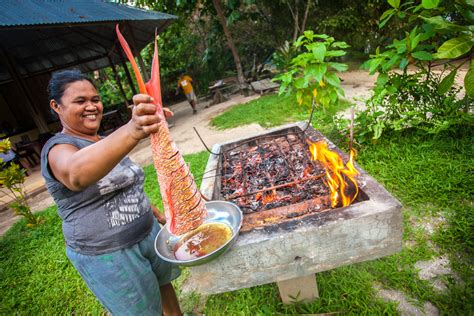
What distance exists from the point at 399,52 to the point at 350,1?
11566 millimetres

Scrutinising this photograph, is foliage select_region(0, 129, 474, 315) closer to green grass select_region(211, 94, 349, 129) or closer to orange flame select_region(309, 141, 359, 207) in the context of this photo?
orange flame select_region(309, 141, 359, 207)

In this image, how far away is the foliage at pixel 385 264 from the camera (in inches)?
78.9

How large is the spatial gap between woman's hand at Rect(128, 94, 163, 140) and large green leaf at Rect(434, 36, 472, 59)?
2379 mm

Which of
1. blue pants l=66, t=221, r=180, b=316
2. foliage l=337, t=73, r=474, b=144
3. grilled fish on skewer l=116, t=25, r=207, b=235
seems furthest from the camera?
foliage l=337, t=73, r=474, b=144

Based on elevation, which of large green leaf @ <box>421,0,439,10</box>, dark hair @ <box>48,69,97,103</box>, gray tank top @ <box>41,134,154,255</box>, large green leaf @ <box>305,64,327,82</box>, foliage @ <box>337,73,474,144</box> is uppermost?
dark hair @ <box>48,69,97,103</box>

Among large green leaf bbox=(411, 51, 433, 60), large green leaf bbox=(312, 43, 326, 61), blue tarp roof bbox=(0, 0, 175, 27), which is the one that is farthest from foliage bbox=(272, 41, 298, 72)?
large green leaf bbox=(312, 43, 326, 61)

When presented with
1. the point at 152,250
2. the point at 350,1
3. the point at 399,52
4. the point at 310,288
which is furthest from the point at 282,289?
the point at 350,1

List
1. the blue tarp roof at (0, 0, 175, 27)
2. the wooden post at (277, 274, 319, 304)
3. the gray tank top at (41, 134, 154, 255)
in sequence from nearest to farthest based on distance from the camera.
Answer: the gray tank top at (41, 134, 154, 255) < the wooden post at (277, 274, 319, 304) < the blue tarp roof at (0, 0, 175, 27)

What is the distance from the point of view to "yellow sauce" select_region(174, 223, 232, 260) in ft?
4.45

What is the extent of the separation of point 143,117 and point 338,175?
5.06 ft

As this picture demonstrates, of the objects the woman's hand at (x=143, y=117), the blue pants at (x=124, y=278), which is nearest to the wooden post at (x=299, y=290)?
the blue pants at (x=124, y=278)

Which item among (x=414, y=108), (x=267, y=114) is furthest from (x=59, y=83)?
(x=267, y=114)

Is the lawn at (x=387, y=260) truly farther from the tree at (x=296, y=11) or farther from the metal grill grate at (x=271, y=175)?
the tree at (x=296, y=11)

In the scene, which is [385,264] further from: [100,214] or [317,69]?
[100,214]
